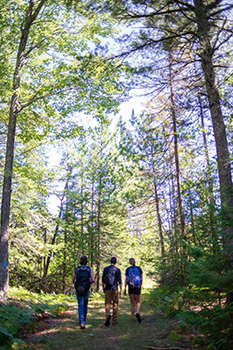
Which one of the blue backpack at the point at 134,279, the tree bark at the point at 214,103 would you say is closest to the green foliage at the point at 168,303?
the blue backpack at the point at 134,279

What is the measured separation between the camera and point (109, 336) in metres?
5.86

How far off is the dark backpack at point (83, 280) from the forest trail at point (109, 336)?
2.76 ft

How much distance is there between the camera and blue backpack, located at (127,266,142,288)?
7.42 meters

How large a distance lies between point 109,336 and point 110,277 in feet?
5.18

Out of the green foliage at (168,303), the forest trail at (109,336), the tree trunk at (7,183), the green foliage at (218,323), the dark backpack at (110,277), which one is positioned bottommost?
the forest trail at (109,336)

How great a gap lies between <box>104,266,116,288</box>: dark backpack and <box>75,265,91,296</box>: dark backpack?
0.60m

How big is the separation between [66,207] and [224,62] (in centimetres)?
1220

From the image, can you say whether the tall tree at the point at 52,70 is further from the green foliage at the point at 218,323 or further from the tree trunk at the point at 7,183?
the green foliage at the point at 218,323

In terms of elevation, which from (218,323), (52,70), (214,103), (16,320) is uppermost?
(52,70)

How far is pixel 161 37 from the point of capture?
24.0 ft

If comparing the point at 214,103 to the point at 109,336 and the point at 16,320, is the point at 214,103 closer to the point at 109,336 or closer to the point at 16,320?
the point at 109,336

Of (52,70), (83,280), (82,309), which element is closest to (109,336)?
(82,309)

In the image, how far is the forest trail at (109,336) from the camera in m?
4.77

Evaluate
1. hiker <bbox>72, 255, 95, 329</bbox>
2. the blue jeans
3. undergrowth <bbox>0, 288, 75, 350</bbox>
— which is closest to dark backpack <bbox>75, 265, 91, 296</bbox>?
hiker <bbox>72, 255, 95, 329</bbox>
